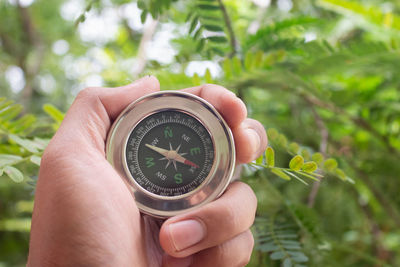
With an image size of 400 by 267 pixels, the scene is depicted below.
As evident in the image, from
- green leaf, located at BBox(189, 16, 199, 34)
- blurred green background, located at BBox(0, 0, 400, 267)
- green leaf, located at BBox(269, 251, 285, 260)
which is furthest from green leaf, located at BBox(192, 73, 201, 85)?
green leaf, located at BBox(269, 251, 285, 260)

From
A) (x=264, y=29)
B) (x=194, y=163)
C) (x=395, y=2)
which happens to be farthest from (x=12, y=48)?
(x=395, y=2)

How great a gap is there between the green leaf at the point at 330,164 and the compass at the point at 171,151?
0.18 m

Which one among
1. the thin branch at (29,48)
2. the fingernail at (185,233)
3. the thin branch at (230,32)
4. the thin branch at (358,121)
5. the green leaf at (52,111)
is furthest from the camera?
the thin branch at (29,48)

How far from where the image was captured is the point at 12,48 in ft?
7.09

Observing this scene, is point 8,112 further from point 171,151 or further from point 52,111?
point 171,151

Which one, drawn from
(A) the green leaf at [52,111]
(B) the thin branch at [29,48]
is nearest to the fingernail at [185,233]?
(A) the green leaf at [52,111]

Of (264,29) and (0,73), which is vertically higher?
(264,29)

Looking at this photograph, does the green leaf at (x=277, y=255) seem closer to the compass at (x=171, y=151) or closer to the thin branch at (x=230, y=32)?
the compass at (x=171, y=151)

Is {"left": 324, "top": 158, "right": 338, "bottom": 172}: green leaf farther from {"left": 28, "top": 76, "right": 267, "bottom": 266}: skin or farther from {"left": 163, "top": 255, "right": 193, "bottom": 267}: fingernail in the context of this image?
{"left": 163, "top": 255, "right": 193, "bottom": 267}: fingernail

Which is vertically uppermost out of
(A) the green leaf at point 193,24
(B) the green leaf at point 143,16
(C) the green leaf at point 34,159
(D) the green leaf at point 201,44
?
(B) the green leaf at point 143,16

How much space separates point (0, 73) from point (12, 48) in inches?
7.9

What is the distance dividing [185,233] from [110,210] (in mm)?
130

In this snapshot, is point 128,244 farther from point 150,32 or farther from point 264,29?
point 150,32

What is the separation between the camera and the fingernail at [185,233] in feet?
1.73
